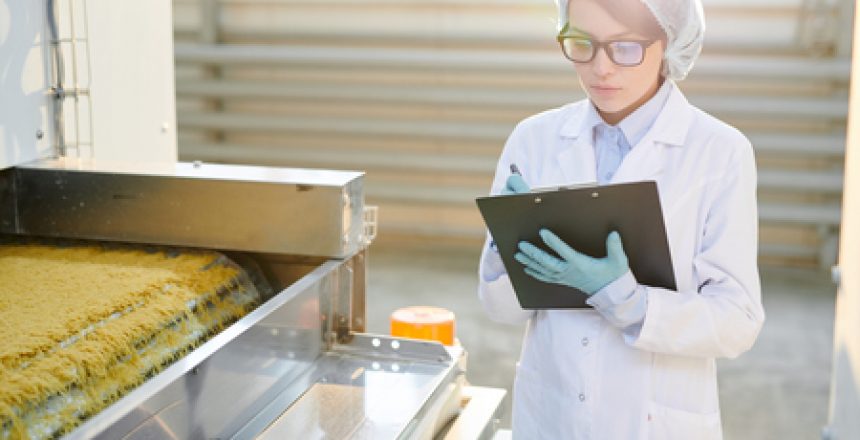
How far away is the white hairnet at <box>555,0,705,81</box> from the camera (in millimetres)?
1407

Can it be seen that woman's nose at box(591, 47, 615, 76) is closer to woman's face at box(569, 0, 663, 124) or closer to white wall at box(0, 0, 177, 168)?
woman's face at box(569, 0, 663, 124)

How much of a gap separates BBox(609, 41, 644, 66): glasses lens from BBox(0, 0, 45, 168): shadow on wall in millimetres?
1086

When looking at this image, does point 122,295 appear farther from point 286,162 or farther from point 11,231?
point 286,162

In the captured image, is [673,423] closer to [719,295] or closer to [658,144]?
[719,295]

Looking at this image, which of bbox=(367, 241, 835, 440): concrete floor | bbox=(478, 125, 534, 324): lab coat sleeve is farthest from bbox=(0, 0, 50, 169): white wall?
bbox=(367, 241, 835, 440): concrete floor

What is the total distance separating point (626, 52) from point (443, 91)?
3843 millimetres

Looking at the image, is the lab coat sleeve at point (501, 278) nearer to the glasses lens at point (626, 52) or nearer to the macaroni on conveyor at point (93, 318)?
the glasses lens at point (626, 52)

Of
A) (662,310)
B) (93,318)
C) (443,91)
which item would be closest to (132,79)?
(93,318)

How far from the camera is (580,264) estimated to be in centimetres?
137

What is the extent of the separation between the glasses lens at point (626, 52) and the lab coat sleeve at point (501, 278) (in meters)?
0.23

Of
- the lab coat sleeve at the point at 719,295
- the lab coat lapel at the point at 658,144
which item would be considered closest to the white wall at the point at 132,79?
the lab coat lapel at the point at 658,144

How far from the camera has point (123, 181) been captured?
1.88 m

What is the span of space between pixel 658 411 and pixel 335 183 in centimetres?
72

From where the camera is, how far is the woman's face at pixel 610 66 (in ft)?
4.56
